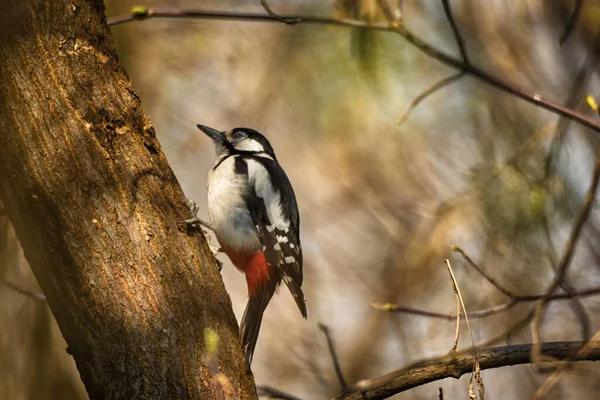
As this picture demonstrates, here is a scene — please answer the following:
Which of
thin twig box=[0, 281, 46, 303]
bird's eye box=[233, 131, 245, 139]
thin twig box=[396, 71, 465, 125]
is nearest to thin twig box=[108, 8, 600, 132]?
thin twig box=[396, 71, 465, 125]

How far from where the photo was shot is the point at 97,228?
99.5 inches

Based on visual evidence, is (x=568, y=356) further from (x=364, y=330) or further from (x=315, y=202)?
(x=315, y=202)

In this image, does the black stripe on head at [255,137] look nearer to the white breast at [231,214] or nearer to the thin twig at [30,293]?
the white breast at [231,214]

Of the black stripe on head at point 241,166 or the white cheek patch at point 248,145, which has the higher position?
the white cheek patch at point 248,145

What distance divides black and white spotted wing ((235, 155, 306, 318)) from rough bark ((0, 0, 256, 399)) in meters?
1.47

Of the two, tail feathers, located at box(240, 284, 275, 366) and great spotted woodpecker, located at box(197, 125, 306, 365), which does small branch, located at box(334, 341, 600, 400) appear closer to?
tail feathers, located at box(240, 284, 275, 366)

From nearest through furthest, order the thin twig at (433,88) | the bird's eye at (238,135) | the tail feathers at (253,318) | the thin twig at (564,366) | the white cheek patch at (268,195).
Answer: the thin twig at (564,366)
the thin twig at (433,88)
the tail feathers at (253,318)
the white cheek patch at (268,195)
the bird's eye at (238,135)

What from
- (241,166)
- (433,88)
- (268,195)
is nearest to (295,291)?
(268,195)

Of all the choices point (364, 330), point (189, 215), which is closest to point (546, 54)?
point (364, 330)

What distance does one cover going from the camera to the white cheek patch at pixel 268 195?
14.3 feet

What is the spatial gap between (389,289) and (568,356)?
16.0ft

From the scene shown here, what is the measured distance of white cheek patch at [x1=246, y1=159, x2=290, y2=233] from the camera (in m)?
4.37

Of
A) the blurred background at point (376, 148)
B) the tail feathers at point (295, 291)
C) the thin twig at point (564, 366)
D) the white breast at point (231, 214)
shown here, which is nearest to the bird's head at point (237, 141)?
the white breast at point (231, 214)

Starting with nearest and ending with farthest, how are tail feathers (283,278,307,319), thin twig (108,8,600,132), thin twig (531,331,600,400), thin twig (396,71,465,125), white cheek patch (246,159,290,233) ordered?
thin twig (531,331,600,400) → thin twig (108,8,600,132) → thin twig (396,71,465,125) → tail feathers (283,278,307,319) → white cheek patch (246,159,290,233)
